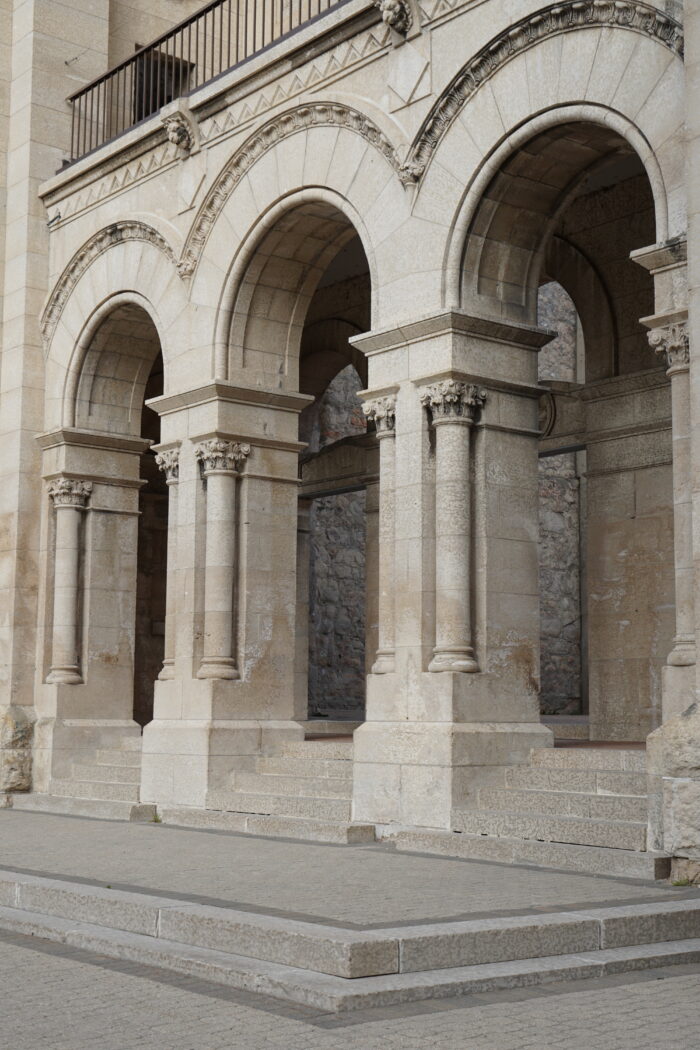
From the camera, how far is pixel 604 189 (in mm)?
A: 13938

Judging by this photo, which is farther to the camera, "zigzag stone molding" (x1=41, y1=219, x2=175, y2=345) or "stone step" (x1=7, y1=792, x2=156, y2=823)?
"zigzag stone molding" (x1=41, y1=219, x2=175, y2=345)

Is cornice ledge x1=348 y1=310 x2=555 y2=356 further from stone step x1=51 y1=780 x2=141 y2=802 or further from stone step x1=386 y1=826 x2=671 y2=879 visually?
stone step x1=51 y1=780 x2=141 y2=802

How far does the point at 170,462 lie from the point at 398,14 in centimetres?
485

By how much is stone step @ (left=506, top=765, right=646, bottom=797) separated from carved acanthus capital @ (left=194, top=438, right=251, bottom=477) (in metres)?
4.32

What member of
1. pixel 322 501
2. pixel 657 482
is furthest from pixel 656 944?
pixel 322 501

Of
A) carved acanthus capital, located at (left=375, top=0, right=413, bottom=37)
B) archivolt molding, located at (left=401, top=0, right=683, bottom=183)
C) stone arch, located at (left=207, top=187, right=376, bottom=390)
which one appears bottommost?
stone arch, located at (left=207, top=187, right=376, bottom=390)

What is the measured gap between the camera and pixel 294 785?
38.2ft

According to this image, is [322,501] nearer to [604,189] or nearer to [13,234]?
[13,234]

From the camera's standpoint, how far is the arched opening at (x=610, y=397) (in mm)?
10734

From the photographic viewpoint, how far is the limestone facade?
9922 millimetres

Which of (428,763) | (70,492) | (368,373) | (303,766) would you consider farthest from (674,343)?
(70,492)

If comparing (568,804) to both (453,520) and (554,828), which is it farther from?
(453,520)

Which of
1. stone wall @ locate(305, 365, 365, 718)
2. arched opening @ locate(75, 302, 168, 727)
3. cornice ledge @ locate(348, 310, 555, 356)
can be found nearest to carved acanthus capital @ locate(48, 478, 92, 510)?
arched opening @ locate(75, 302, 168, 727)

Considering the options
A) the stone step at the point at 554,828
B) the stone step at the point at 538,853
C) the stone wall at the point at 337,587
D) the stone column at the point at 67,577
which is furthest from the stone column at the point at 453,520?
the stone wall at the point at 337,587
